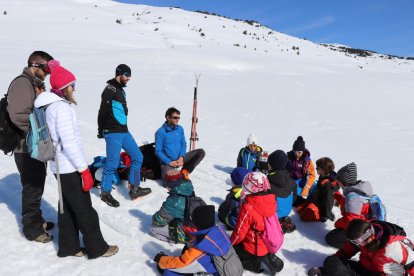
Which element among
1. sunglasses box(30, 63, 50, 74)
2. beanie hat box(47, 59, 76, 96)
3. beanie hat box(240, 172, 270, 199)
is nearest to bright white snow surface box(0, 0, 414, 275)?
beanie hat box(240, 172, 270, 199)

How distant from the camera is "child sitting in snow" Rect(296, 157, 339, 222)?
5.47m

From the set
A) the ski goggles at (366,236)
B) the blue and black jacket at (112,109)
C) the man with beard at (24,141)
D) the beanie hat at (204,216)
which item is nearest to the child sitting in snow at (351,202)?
the ski goggles at (366,236)

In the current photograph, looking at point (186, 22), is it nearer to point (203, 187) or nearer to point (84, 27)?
point (84, 27)

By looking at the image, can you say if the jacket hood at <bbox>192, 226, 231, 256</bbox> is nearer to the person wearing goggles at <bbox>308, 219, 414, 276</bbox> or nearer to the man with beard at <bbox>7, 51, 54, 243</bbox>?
the person wearing goggles at <bbox>308, 219, 414, 276</bbox>

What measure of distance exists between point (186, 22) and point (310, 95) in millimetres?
28573

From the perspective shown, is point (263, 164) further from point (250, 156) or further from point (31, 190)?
point (31, 190)

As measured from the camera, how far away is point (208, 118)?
1273 cm

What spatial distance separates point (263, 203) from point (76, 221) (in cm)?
226

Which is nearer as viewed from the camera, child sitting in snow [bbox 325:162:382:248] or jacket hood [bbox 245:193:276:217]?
jacket hood [bbox 245:193:276:217]

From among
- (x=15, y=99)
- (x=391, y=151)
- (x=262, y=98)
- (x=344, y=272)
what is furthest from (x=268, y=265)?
(x=262, y=98)

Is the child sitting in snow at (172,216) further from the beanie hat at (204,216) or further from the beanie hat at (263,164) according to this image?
the beanie hat at (263,164)

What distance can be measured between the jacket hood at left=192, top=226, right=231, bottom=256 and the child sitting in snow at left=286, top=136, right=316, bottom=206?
119 inches

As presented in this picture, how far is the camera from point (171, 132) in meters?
6.69

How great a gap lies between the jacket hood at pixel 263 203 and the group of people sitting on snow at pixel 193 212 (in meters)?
0.01
